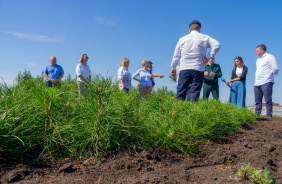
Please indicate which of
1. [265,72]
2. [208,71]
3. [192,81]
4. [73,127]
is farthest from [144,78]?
[73,127]

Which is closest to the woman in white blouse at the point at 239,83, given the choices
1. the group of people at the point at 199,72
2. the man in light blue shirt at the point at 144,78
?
the group of people at the point at 199,72

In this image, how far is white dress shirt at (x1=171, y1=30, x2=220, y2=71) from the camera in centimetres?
470

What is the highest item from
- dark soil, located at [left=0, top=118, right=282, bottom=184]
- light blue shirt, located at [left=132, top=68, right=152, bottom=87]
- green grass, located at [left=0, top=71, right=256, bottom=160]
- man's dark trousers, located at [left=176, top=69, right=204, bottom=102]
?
light blue shirt, located at [left=132, top=68, right=152, bottom=87]

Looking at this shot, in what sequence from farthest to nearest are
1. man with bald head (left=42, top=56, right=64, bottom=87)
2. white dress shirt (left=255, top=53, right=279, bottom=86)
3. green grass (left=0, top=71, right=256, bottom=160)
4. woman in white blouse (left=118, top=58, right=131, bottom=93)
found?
man with bald head (left=42, top=56, right=64, bottom=87), white dress shirt (left=255, top=53, right=279, bottom=86), woman in white blouse (left=118, top=58, right=131, bottom=93), green grass (left=0, top=71, right=256, bottom=160)

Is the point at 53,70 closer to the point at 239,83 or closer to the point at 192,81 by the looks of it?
the point at 192,81

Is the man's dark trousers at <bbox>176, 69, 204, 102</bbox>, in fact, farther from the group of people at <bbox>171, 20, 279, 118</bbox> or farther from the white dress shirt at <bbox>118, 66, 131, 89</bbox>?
the white dress shirt at <bbox>118, 66, 131, 89</bbox>

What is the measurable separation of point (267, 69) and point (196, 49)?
109 inches

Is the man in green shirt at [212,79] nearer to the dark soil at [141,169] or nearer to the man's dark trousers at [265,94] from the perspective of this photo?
the man's dark trousers at [265,94]

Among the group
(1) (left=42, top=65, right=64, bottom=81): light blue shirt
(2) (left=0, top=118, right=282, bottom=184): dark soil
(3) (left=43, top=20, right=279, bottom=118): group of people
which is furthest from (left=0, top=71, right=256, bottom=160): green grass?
(1) (left=42, top=65, right=64, bottom=81): light blue shirt

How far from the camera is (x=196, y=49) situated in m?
4.71

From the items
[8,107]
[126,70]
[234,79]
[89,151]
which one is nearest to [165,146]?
[89,151]

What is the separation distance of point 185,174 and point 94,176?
2.25ft

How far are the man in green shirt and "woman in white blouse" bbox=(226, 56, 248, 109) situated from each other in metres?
0.58

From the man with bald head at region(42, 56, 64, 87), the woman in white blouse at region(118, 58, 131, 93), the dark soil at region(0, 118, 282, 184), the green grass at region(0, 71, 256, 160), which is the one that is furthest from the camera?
the man with bald head at region(42, 56, 64, 87)
